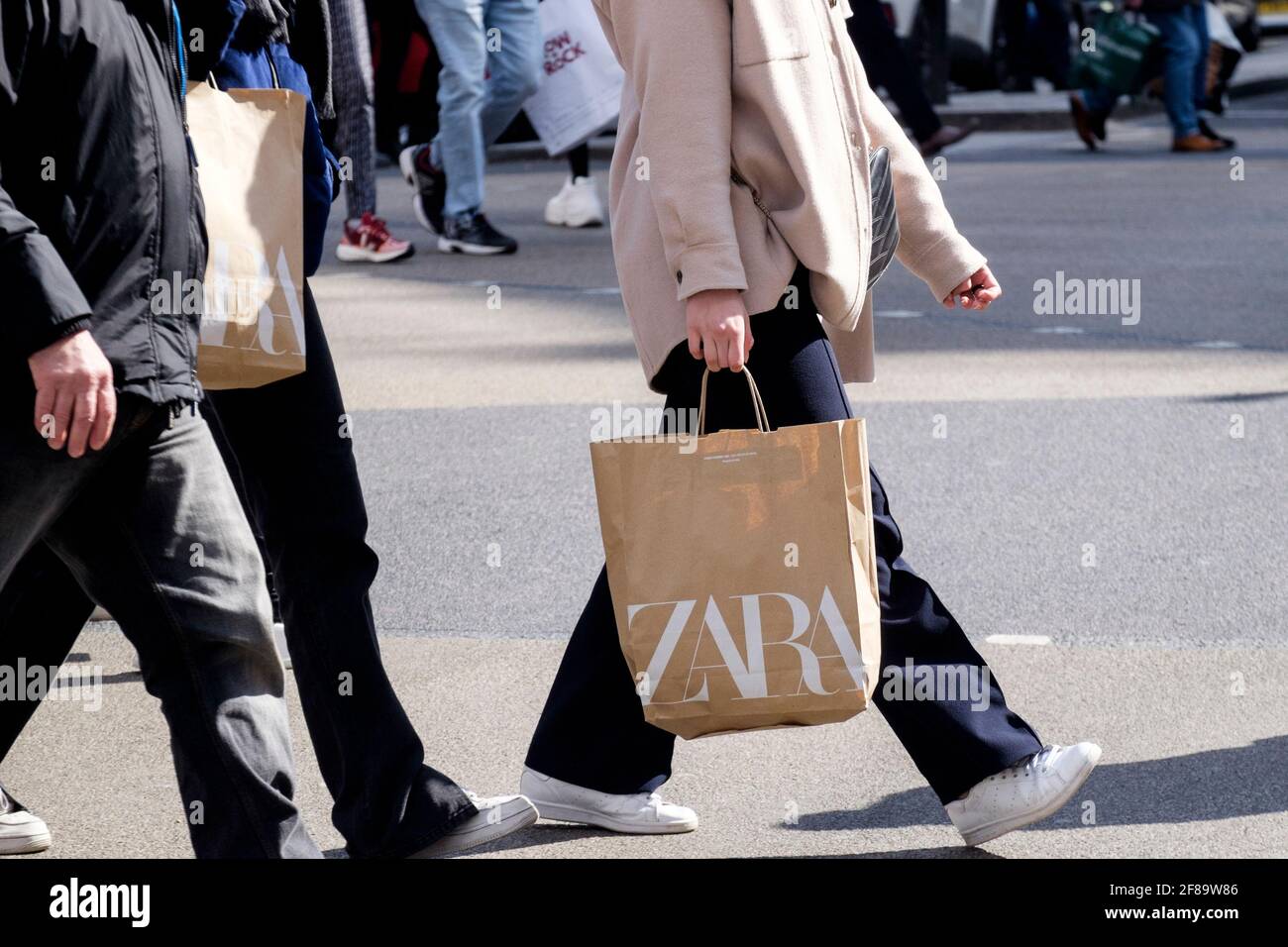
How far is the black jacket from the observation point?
7.59 feet

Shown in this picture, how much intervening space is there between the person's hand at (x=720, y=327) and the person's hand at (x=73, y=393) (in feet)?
3.08

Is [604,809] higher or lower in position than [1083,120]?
higher

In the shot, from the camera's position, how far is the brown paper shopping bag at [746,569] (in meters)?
2.87

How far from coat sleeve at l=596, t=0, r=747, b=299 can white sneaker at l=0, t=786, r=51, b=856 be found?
1.53 meters

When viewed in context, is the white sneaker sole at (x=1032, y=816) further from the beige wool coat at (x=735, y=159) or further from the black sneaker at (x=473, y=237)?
the black sneaker at (x=473, y=237)

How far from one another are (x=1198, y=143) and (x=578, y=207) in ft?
19.1

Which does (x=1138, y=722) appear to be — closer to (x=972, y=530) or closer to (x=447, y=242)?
(x=972, y=530)

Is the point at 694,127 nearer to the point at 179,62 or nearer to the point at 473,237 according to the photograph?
the point at 179,62

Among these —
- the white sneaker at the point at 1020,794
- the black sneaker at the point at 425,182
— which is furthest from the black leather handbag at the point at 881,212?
the black sneaker at the point at 425,182

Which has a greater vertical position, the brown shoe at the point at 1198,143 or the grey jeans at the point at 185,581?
the grey jeans at the point at 185,581

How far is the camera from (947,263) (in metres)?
3.39

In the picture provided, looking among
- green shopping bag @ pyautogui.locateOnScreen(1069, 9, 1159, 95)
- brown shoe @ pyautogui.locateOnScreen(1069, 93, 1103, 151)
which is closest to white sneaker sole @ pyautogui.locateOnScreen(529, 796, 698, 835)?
green shopping bag @ pyautogui.locateOnScreen(1069, 9, 1159, 95)

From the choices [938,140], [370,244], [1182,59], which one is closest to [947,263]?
[370,244]

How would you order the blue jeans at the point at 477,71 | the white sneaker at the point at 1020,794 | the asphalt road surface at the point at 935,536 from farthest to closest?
1. the blue jeans at the point at 477,71
2. the asphalt road surface at the point at 935,536
3. the white sneaker at the point at 1020,794
